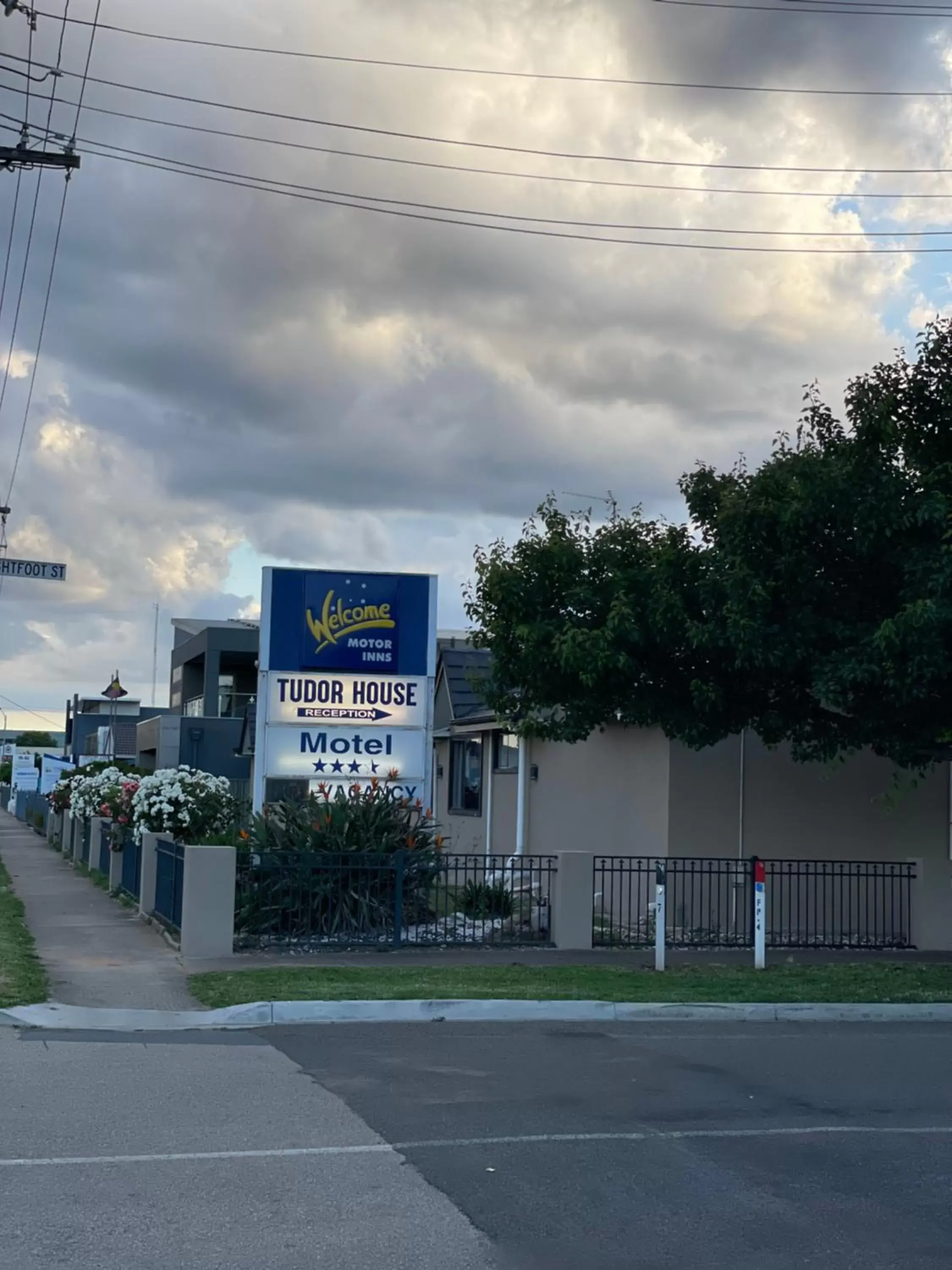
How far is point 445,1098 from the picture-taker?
9352 mm

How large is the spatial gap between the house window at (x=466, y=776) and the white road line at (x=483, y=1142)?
2024cm

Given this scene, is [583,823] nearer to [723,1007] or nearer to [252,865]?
[252,865]

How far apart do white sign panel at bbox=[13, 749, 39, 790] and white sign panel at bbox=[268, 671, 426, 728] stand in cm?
6146

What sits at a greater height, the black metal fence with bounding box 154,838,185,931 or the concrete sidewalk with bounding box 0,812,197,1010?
the black metal fence with bounding box 154,838,185,931

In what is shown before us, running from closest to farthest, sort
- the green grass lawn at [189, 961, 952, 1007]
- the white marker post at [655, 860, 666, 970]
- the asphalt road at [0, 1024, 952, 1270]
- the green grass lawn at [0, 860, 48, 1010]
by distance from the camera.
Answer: the asphalt road at [0, 1024, 952, 1270] → the green grass lawn at [0, 860, 48, 1010] → the green grass lawn at [189, 961, 952, 1007] → the white marker post at [655, 860, 666, 970]

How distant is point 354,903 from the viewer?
17391mm

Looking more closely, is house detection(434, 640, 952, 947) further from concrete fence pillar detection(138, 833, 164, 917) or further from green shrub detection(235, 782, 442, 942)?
concrete fence pillar detection(138, 833, 164, 917)

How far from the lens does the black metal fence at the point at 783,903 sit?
1920 cm

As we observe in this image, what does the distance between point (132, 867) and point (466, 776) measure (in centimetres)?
838

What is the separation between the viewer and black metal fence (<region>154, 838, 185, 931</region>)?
1800 cm

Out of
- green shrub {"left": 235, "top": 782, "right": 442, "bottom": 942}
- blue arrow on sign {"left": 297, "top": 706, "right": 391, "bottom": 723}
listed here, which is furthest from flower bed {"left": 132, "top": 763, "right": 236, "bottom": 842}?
green shrub {"left": 235, "top": 782, "right": 442, "bottom": 942}

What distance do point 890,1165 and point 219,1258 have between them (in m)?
3.88

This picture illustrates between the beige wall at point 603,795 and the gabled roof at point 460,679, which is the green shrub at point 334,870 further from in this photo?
the gabled roof at point 460,679

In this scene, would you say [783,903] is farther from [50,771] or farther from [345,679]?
[50,771]
